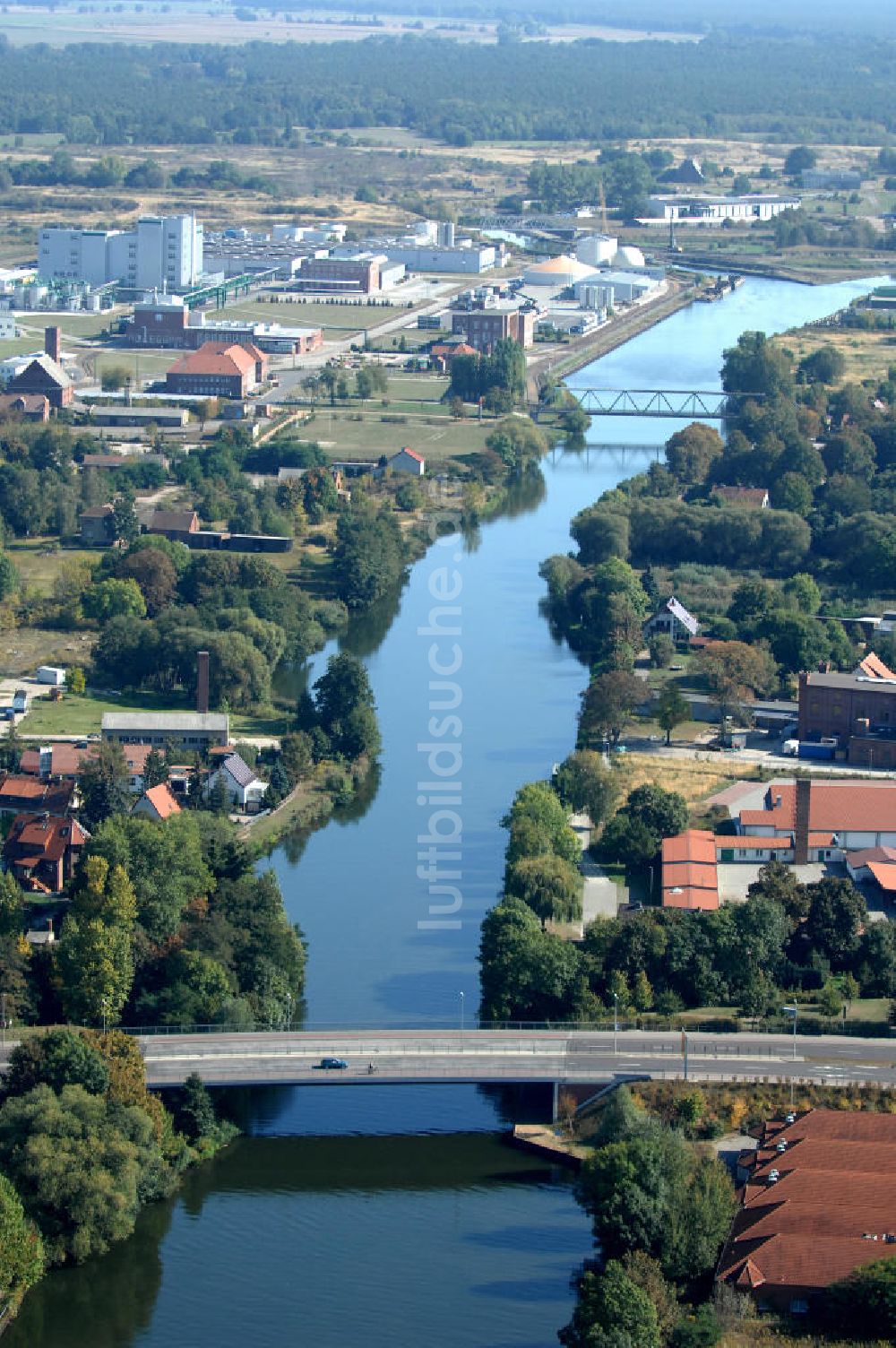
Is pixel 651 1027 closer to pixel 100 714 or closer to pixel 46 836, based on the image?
pixel 46 836

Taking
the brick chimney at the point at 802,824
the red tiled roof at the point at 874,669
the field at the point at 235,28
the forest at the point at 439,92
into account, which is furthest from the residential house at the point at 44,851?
the field at the point at 235,28

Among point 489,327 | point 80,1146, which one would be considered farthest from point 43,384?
point 80,1146

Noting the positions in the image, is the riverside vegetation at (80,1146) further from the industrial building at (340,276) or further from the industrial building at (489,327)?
the industrial building at (340,276)

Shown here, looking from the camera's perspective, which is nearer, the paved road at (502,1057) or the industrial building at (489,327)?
the paved road at (502,1057)

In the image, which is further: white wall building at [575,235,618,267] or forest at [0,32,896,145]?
forest at [0,32,896,145]

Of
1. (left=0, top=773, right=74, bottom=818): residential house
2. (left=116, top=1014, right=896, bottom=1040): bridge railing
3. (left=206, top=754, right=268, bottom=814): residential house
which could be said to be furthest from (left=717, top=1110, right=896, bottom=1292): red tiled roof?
(left=0, top=773, right=74, bottom=818): residential house

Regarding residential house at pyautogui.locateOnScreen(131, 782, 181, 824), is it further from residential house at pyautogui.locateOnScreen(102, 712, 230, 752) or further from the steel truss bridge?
the steel truss bridge
